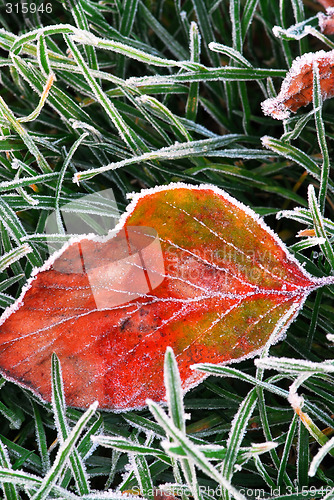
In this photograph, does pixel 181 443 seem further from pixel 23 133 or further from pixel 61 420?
pixel 23 133

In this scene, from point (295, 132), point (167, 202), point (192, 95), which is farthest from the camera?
point (192, 95)

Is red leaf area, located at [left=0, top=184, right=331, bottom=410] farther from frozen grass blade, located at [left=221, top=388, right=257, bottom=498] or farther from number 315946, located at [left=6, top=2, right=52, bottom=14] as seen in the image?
number 315946, located at [left=6, top=2, right=52, bottom=14]

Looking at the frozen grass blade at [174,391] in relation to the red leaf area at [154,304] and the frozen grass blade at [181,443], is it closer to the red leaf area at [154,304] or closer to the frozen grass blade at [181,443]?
the frozen grass blade at [181,443]

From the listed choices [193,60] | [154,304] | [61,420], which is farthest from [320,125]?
[61,420]

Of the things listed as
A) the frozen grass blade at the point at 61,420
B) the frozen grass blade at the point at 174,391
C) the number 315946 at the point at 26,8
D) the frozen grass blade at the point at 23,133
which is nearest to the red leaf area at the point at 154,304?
the frozen grass blade at the point at 61,420

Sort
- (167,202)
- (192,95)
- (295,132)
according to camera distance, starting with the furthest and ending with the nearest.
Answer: (192,95) < (295,132) < (167,202)

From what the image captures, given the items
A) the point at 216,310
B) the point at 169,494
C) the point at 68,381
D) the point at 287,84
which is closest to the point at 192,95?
the point at 287,84

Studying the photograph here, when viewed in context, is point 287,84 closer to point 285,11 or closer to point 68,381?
point 285,11
